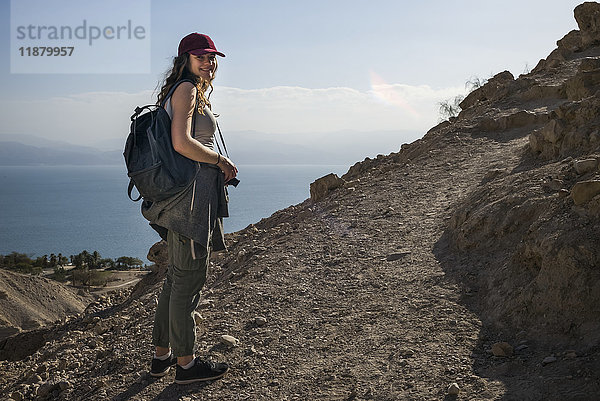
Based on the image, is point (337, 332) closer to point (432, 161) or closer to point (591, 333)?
point (591, 333)

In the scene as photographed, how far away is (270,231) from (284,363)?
4.21 meters

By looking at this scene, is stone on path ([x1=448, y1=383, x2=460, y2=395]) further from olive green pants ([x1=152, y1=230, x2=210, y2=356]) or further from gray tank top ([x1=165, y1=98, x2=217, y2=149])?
gray tank top ([x1=165, y1=98, x2=217, y2=149])

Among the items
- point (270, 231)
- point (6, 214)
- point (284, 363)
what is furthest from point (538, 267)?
point (6, 214)

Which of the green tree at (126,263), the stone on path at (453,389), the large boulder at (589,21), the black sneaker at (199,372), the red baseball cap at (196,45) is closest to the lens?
the stone on path at (453,389)

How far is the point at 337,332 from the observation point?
12.8 feet

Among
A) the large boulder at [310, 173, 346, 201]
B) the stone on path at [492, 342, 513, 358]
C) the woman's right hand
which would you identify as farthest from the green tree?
the stone on path at [492, 342, 513, 358]

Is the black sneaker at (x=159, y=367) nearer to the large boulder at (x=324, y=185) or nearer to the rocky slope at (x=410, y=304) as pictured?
the rocky slope at (x=410, y=304)

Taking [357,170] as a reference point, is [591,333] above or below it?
below

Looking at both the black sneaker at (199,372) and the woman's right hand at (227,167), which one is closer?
the woman's right hand at (227,167)

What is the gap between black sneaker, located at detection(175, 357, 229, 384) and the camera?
Result: 3296 mm

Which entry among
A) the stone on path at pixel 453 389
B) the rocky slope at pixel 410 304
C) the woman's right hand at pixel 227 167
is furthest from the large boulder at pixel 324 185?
the stone on path at pixel 453 389

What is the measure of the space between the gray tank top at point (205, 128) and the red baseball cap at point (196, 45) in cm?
32

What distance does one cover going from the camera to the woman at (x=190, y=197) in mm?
2934

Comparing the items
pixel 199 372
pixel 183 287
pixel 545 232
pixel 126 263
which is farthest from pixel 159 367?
pixel 126 263
